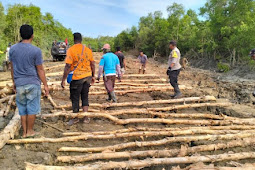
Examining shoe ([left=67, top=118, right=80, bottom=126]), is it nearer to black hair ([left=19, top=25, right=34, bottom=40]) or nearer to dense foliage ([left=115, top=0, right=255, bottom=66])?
black hair ([left=19, top=25, right=34, bottom=40])

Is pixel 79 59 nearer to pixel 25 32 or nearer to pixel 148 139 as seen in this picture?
pixel 25 32

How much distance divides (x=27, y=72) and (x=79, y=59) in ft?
3.44

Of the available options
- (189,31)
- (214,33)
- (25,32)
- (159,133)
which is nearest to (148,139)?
(159,133)

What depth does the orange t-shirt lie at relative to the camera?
3.86 m

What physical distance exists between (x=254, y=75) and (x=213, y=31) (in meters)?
7.81

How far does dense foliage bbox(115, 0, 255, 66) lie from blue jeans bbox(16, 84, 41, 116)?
49.6ft

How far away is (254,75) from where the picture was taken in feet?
42.4

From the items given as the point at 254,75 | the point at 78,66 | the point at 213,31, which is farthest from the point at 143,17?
the point at 78,66

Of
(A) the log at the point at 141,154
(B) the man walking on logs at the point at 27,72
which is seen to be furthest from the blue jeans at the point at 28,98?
(A) the log at the point at 141,154

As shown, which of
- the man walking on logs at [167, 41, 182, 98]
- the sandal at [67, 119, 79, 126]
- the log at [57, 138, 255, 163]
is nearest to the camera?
the log at [57, 138, 255, 163]

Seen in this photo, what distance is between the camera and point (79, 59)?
Result: 392 cm

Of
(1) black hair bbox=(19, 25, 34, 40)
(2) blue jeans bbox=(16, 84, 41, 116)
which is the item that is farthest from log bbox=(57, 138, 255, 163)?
(1) black hair bbox=(19, 25, 34, 40)

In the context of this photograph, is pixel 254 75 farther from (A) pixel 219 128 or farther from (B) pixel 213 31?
(A) pixel 219 128

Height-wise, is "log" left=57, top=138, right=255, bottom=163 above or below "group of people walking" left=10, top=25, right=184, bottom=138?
below
